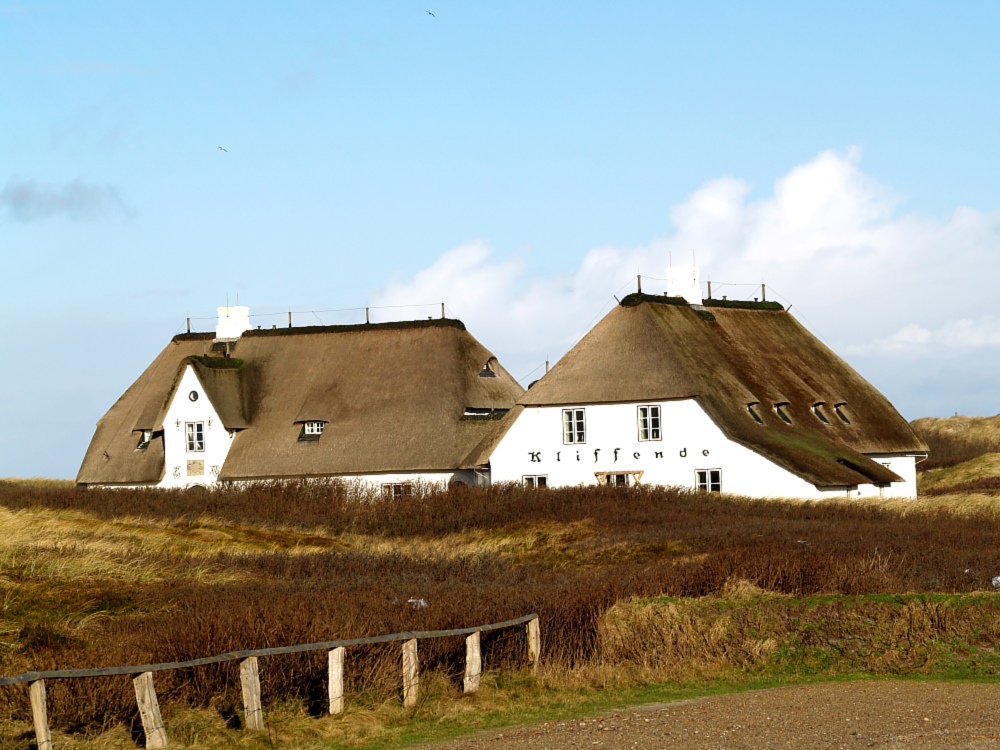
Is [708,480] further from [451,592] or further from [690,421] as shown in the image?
[451,592]

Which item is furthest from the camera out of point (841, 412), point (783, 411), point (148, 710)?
point (841, 412)

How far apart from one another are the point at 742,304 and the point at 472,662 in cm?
4047

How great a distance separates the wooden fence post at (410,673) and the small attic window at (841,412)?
36.6m

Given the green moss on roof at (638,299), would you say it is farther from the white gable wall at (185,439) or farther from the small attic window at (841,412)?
the white gable wall at (185,439)

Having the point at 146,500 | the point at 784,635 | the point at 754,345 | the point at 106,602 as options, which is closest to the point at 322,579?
the point at 106,602

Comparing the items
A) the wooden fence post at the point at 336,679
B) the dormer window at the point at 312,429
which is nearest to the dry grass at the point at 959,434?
the dormer window at the point at 312,429

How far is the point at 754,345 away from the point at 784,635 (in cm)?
3462

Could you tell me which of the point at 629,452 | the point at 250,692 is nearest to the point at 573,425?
the point at 629,452

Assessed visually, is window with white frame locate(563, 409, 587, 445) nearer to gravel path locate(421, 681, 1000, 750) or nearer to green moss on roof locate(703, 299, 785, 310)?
green moss on roof locate(703, 299, 785, 310)

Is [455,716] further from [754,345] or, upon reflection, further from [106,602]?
[754,345]

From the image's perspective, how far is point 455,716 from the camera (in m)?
15.8

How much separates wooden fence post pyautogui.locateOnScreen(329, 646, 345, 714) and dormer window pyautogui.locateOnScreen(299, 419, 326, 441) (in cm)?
3841

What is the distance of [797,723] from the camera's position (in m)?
14.0

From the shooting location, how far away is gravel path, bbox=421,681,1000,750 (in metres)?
13.0
